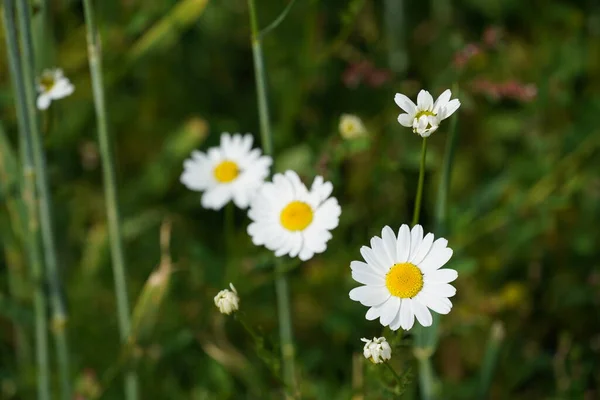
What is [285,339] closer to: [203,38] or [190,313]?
[190,313]

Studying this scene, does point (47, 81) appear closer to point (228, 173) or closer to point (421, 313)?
point (228, 173)

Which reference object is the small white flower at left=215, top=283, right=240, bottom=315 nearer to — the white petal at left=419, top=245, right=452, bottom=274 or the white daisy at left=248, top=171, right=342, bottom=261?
the white daisy at left=248, top=171, right=342, bottom=261

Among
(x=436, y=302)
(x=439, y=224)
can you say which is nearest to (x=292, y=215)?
(x=439, y=224)

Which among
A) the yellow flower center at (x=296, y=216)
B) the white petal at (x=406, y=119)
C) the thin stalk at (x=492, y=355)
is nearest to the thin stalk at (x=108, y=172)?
the yellow flower center at (x=296, y=216)

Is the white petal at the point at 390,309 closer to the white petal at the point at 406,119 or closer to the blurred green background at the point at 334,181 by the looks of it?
the white petal at the point at 406,119

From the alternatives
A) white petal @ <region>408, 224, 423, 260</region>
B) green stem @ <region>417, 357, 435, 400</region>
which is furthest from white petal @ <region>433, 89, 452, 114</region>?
green stem @ <region>417, 357, 435, 400</region>

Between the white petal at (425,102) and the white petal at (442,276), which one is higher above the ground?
the white petal at (425,102)
